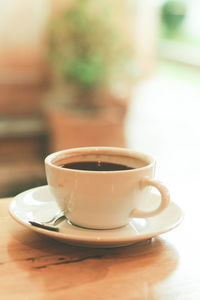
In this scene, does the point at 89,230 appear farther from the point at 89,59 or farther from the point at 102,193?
the point at 89,59

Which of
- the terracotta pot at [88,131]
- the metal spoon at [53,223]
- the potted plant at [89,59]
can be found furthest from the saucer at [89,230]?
the potted plant at [89,59]

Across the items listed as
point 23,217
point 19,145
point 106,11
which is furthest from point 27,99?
point 23,217

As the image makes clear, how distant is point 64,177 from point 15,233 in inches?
4.3

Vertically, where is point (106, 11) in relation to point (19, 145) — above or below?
above

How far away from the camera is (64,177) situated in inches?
20.9

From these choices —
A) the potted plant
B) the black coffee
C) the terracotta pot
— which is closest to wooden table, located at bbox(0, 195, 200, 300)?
the black coffee

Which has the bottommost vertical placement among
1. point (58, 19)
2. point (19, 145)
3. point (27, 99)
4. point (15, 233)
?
point (19, 145)

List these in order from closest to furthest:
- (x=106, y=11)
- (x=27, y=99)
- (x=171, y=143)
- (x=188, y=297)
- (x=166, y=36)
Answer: (x=188, y=297), (x=106, y=11), (x=171, y=143), (x=27, y=99), (x=166, y=36)

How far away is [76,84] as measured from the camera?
137 inches

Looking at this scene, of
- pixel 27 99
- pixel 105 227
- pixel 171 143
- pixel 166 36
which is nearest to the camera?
pixel 105 227

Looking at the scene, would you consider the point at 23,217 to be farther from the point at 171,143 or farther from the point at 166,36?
the point at 166,36

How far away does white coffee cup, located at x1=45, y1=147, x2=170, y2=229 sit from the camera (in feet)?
1.71

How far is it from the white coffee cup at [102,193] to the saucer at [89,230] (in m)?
0.01

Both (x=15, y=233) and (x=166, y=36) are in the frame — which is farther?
(x=166, y=36)
